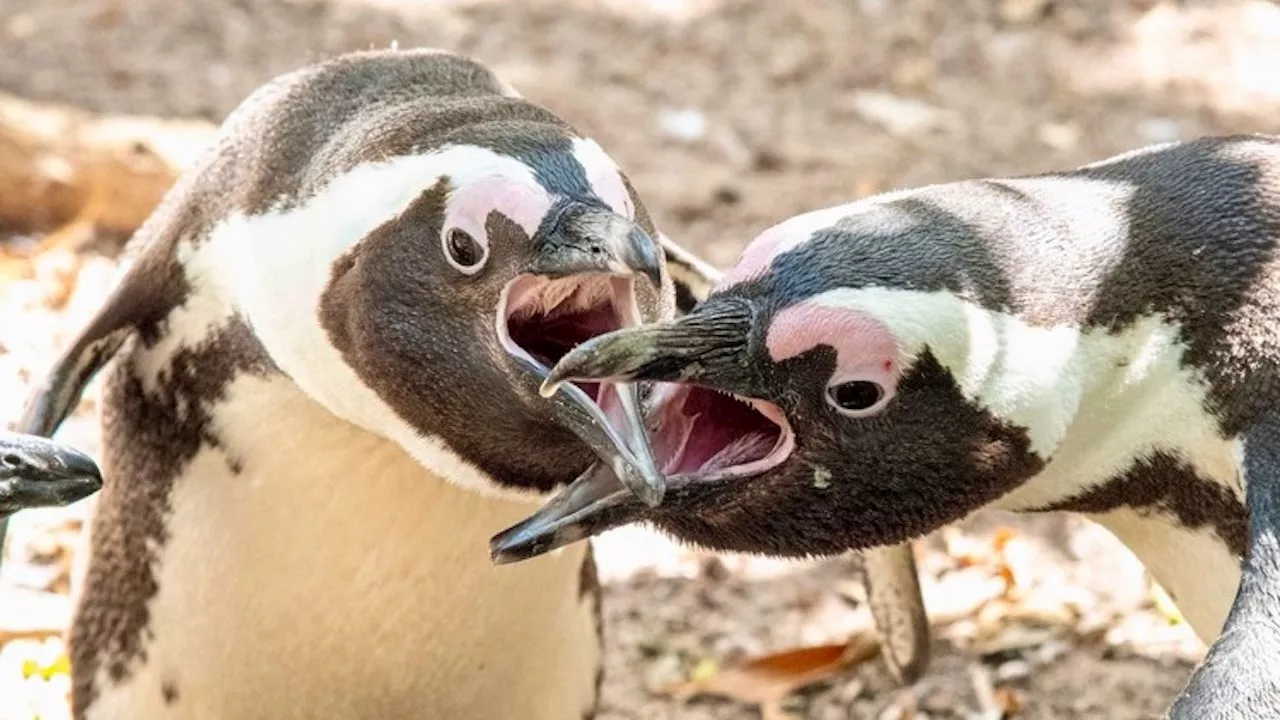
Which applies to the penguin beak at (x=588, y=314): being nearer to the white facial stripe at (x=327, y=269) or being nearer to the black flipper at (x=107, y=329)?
the white facial stripe at (x=327, y=269)

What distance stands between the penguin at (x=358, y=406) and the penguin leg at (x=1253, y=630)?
2.47 ft

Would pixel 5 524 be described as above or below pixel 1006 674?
above

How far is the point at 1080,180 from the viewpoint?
284 centimetres

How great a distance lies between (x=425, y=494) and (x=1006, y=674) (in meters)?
1.52

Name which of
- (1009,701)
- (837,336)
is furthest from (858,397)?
(1009,701)

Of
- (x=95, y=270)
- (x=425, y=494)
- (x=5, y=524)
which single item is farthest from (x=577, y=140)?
(x=95, y=270)

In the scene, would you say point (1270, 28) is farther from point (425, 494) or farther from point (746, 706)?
point (425, 494)

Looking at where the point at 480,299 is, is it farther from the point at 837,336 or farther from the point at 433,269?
the point at 837,336

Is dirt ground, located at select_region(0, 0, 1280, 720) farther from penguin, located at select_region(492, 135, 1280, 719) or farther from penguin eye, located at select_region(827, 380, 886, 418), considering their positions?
penguin eye, located at select_region(827, 380, 886, 418)

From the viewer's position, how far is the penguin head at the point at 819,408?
2.44 metres

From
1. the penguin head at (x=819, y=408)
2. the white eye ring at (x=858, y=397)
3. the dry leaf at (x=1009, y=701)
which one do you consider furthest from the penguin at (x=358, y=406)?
the dry leaf at (x=1009, y=701)

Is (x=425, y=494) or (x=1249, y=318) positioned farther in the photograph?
(x=425, y=494)

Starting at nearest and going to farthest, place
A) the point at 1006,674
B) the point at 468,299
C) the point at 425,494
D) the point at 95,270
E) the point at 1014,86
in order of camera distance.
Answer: the point at 468,299 → the point at 425,494 → the point at 1006,674 → the point at 95,270 → the point at 1014,86

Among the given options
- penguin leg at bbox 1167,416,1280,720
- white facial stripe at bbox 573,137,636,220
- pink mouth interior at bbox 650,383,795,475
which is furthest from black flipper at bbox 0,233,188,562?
penguin leg at bbox 1167,416,1280,720
